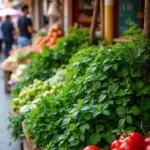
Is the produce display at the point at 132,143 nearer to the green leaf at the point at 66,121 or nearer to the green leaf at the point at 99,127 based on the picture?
the green leaf at the point at 99,127

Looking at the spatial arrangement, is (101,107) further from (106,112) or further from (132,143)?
(132,143)

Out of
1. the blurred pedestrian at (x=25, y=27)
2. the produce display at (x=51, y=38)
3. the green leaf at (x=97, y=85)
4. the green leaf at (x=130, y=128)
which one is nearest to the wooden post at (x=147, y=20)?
the green leaf at (x=97, y=85)

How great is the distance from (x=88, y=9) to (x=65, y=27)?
0.76 m

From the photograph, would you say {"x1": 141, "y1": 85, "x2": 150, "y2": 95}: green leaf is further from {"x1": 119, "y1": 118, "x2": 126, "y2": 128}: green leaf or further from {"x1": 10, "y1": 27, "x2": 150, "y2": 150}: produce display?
{"x1": 119, "y1": 118, "x2": 126, "y2": 128}: green leaf

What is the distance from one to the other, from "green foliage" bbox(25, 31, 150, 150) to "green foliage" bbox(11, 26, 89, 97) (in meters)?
2.37

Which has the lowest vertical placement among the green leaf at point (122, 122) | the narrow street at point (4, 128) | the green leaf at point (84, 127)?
the narrow street at point (4, 128)

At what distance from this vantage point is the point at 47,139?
3064mm

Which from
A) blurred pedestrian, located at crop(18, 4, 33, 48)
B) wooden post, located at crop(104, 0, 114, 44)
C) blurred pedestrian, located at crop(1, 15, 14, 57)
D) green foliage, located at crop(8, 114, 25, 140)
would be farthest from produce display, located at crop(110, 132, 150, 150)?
blurred pedestrian, located at crop(1, 15, 14, 57)

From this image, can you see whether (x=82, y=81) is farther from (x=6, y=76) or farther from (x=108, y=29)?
(x=6, y=76)

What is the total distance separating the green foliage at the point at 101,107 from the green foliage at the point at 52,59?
7.76 feet

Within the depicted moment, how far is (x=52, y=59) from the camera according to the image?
19.5ft

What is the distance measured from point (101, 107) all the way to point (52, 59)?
3225 millimetres

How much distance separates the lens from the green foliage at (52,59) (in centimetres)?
570

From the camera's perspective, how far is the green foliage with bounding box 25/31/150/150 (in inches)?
110
